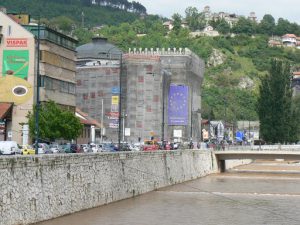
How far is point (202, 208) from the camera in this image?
191 ft

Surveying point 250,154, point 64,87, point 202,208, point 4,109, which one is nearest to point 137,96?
point 64,87

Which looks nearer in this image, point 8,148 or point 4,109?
point 8,148

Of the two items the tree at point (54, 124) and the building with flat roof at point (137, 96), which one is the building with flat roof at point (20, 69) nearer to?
the tree at point (54, 124)

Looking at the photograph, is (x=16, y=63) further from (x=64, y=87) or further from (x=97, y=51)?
(x=97, y=51)

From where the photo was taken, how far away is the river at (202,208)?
158ft

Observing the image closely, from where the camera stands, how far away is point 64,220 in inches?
1740

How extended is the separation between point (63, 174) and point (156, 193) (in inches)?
919

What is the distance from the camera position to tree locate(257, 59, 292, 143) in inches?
6255

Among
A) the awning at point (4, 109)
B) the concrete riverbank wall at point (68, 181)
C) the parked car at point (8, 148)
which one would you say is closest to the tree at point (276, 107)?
the awning at point (4, 109)

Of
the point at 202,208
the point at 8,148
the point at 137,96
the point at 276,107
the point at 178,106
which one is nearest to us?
the point at 202,208

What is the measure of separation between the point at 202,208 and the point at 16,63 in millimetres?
Answer: 61477

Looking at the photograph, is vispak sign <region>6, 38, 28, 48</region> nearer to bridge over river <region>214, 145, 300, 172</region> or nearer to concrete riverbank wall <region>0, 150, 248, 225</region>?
bridge over river <region>214, 145, 300, 172</region>

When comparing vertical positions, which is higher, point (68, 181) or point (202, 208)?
point (68, 181)

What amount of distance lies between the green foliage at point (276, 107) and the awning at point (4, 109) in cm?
6346
